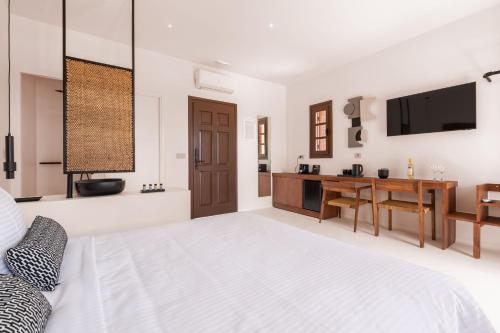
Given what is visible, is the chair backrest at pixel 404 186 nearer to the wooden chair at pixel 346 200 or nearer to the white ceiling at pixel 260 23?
the wooden chair at pixel 346 200

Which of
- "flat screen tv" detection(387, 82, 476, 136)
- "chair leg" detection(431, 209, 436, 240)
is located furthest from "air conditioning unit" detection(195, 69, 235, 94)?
"chair leg" detection(431, 209, 436, 240)

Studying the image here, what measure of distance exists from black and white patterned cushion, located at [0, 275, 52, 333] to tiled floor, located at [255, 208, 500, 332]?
2.40 m

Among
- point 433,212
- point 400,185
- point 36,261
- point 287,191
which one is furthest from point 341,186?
point 36,261

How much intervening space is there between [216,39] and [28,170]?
3601 mm

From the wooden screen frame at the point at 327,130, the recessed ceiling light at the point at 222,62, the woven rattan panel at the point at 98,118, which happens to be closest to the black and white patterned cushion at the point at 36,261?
the woven rattan panel at the point at 98,118

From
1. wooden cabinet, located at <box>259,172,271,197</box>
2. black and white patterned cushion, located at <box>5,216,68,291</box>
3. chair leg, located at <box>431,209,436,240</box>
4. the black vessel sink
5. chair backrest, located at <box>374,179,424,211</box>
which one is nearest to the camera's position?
black and white patterned cushion, located at <box>5,216,68,291</box>

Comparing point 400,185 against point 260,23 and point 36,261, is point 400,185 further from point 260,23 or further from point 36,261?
point 36,261

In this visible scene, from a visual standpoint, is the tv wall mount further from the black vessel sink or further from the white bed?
the black vessel sink

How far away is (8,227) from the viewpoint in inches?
39.1

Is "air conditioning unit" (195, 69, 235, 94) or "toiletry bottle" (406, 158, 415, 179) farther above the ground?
"air conditioning unit" (195, 69, 235, 94)

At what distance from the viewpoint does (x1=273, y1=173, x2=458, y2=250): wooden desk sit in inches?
110

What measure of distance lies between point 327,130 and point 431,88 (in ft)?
5.76

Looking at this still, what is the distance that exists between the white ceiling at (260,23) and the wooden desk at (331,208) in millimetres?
2022

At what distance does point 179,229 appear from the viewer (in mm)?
1674
